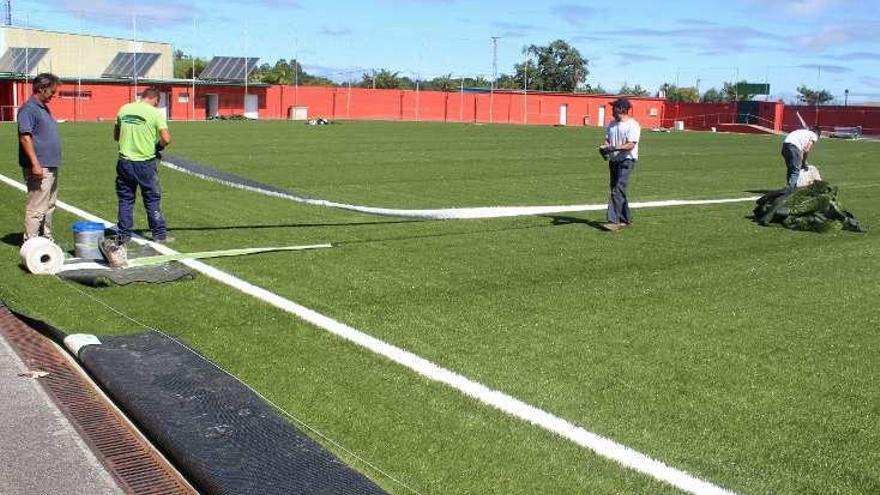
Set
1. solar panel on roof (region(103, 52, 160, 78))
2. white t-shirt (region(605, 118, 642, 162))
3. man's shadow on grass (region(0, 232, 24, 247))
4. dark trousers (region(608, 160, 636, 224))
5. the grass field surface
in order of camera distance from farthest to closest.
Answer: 1. solar panel on roof (region(103, 52, 160, 78))
2. dark trousers (region(608, 160, 636, 224))
3. white t-shirt (region(605, 118, 642, 162))
4. man's shadow on grass (region(0, 232, 24, 247))
5. the grass field surface

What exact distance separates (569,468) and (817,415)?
1732 millimetres

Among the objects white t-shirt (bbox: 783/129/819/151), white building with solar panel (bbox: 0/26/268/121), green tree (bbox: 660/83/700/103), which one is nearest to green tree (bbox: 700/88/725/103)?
green tree (bbox: 660/83/700/103)

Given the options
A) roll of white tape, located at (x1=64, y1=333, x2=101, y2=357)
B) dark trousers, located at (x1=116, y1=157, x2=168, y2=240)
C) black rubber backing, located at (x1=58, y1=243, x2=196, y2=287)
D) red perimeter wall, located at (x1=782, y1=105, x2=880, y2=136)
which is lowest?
roll of white tape, located at (x1=64, y1=333, x2=101, y2=357)

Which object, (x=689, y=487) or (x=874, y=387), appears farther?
(x=874, y=387)

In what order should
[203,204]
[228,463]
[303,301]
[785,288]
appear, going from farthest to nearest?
1. [203,204]
2. [785,288]
3. [303,301]
4. [228,463]

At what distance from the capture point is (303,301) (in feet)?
23.8

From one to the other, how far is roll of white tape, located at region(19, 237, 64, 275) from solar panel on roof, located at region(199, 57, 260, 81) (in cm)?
5305

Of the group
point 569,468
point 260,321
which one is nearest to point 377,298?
point 260,321

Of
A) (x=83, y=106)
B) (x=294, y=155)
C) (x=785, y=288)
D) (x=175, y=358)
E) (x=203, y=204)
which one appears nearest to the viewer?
(x=175, y=358)

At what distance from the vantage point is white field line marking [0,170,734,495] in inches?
161

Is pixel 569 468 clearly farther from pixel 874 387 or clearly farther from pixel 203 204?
pixel 203 204

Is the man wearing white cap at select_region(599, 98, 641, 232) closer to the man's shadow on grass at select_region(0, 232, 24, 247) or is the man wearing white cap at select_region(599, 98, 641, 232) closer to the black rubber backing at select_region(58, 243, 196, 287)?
the black rubber backing at select_region(58, 243, 196, 287)

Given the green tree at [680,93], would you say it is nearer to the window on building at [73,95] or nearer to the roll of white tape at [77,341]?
the window on building at [73,95]

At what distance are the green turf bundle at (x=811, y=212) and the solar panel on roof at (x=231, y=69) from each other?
167 ft
